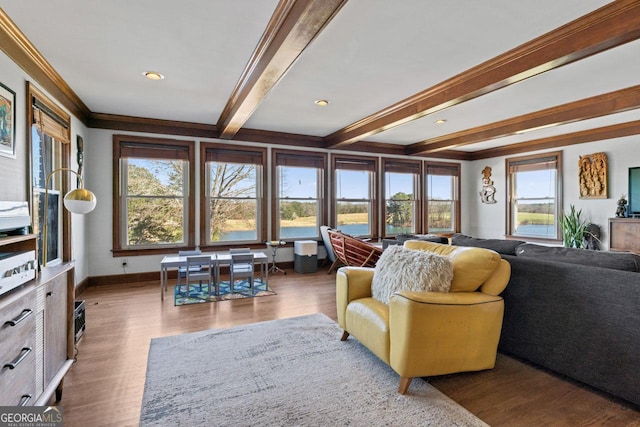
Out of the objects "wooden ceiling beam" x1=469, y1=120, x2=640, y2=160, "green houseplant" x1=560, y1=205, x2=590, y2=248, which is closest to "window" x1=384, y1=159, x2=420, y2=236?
"wooden ceiling beam" x1=469, y1=120, x2=640, y2=160

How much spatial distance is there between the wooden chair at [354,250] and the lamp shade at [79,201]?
3307mm

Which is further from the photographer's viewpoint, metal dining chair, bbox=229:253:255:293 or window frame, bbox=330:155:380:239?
window frame, bbox=330:155:380:239

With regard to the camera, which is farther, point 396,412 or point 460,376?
point 460,376

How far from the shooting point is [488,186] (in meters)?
7.67

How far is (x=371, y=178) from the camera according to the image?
272 inches

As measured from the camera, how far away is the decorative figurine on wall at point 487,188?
7.61m

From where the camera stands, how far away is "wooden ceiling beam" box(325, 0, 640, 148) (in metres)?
2.17

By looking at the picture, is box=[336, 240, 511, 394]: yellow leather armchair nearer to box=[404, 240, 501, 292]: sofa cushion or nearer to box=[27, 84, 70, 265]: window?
box=[404, 240, 501, 292]: sofa cushion

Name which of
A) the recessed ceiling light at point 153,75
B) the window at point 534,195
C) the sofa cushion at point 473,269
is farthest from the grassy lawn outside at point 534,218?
the recessed ceiling light at point 153,75

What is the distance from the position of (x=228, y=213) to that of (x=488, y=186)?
232 inches

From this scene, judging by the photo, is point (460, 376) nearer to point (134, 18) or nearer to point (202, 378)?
point (202, 378)

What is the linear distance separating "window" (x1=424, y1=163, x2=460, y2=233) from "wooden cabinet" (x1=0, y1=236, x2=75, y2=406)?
6.77m

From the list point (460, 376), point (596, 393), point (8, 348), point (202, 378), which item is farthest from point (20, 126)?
point (596, 393)

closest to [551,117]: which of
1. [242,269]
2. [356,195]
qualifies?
[356,195]
